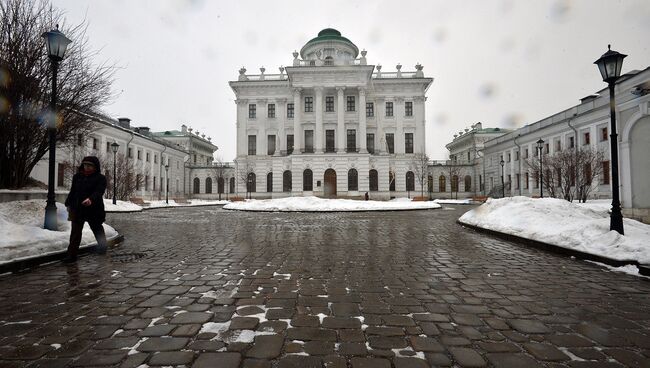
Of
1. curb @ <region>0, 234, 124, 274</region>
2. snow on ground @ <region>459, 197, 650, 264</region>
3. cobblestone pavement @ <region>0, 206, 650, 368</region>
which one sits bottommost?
cobblestone pavement @ <region>0, 206, 650, 368</region>

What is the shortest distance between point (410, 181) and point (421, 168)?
7.74 ft

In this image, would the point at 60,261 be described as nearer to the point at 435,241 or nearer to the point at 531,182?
the point at 435,241

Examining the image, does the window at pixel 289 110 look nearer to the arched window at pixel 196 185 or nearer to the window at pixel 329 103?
the window at pixel 329 103

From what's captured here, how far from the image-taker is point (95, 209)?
6.57 metres

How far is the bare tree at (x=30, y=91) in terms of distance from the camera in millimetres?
7684

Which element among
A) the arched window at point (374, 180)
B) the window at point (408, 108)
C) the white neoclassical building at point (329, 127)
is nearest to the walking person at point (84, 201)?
the white neoclassical building at point (329, 127)

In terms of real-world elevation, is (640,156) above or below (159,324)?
above

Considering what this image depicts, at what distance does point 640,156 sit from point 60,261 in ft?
57.1

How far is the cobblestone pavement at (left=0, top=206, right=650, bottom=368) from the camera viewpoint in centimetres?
259

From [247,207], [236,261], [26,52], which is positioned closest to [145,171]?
[247,207]

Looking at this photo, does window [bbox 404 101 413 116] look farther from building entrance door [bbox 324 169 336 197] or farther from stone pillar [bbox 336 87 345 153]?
building entrance door [bbox 324 169 336 197]

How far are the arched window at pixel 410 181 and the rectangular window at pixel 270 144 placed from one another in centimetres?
1972

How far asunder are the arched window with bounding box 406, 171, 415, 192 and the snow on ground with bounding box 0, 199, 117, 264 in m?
40.7

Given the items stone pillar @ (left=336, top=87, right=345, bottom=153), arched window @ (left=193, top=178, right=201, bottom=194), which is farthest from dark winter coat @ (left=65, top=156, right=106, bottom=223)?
arched window @ (left=193, top=178, right=201, bottom=194)
